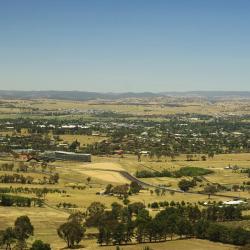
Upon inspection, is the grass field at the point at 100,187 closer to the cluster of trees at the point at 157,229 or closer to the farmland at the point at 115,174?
the farmland at the point at 115,174

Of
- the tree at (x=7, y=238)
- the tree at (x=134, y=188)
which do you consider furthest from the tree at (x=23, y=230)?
the tree at (x=134, y=188)

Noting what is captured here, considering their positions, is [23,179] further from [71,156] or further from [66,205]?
[71,156]

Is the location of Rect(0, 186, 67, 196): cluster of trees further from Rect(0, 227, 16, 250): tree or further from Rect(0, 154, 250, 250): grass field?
Rect(0, 227, 16, 250): tree

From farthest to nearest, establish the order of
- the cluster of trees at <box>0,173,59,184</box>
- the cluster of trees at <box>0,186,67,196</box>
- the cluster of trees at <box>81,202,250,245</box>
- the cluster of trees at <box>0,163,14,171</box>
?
the cluster of trees at <box>0,163,14,171</box>
the cluster of trees at <box>0,173,59,184</box>
the cluster of trees at <box>0,186,67,196</box>
the cluster of trees at <box>81,202,250,245</box>

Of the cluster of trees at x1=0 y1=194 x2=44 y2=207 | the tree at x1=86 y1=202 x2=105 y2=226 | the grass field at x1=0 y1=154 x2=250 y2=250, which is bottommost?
the grass field at x1=0 y1=154 x2=250 y2=250

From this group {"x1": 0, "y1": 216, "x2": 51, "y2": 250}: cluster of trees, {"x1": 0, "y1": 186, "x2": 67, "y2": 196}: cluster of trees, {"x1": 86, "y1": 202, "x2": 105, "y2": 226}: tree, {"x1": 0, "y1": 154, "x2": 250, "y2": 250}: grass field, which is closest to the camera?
{"x1": 0, "y1": 216, "x2": 51, "y2": 250}: cluster of trees

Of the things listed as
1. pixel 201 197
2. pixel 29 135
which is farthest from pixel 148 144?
pixel 201 197

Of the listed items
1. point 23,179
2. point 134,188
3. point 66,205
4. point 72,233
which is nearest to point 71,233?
point 72,233

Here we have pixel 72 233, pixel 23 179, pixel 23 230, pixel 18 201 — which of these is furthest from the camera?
pixel 23 179

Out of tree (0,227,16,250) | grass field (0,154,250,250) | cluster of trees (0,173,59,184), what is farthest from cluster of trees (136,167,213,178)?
tree (0,227,16,250)
